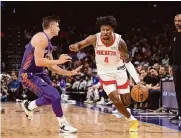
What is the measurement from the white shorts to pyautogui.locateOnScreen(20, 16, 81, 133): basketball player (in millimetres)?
733

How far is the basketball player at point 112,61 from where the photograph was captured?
21.6ft

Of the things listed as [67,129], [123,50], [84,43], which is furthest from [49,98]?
[123,50]

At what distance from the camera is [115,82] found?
6844 millimetres

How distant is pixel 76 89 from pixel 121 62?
10631 mm

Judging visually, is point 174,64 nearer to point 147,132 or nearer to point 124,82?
point 124,82

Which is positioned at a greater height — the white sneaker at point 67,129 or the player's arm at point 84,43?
the player's arm at point 84,43

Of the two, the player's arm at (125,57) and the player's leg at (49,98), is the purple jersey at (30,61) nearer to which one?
the player's leg at (49,98)

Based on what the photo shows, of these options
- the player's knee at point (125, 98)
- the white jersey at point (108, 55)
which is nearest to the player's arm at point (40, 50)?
the white jersey at point (108, 55)

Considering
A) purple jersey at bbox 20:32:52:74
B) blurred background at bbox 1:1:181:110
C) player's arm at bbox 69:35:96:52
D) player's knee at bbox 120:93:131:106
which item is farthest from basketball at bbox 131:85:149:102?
blurred background at bbox 1:1:181:110

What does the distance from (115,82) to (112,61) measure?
0.35m

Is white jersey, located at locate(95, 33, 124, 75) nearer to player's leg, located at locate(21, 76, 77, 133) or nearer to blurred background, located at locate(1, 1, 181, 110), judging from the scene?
player's leg, located at locate(21, 76, 77, 133)

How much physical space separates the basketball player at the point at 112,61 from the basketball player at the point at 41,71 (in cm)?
56

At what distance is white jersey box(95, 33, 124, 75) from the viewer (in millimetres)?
6676

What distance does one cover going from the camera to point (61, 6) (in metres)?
24.6
